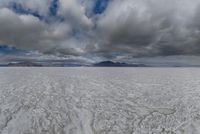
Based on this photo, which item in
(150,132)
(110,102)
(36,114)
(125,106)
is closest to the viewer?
Answer: (150,132)

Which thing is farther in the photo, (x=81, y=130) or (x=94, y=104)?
(x=94, y=104)

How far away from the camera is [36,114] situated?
9.59 meters

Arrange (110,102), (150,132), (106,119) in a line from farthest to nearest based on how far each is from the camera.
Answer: (110,102), (106,119), (150,132)

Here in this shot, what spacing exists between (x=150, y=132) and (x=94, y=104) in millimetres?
5483

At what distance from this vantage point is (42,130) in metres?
7.36

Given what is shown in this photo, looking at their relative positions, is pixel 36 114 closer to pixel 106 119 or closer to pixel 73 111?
pixel 73 111

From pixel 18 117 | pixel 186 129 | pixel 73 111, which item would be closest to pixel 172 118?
pixel 186 129

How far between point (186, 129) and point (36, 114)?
8452 mm

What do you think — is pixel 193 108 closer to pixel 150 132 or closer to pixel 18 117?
pixel 150 132

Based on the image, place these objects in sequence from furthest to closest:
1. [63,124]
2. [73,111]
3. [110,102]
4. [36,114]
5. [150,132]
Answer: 1. [110,102]
2. [73,111]
3. [36,114]
4. [63,124]
5. [150,132]

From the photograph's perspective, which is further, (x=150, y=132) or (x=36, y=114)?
(x=36, y=114)

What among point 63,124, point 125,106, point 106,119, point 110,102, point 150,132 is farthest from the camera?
point 110,102

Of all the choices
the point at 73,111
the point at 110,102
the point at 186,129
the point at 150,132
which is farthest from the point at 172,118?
the point at 73,111

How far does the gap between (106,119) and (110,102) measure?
3690mm
